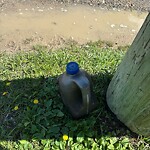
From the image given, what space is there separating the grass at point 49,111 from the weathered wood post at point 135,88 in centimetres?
14

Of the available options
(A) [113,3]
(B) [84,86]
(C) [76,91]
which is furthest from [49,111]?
(A) [113,3]

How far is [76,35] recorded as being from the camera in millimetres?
3584

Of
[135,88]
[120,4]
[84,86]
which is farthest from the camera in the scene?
[120,4]

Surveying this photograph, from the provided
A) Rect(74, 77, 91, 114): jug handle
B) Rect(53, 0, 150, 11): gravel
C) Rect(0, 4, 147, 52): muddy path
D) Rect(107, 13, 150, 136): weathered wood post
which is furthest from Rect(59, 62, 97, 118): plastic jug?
Rect(53, 0, 150, 11): gravel

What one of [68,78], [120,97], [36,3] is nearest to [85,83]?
[68,78]

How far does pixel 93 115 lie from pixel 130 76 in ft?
1.97

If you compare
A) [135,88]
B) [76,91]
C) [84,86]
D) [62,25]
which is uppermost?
[135,88]

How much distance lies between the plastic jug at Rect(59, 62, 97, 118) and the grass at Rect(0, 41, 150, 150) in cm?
9

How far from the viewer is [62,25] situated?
3672mm

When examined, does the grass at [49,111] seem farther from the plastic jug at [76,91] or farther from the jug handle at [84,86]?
the jug handle at [84,86]

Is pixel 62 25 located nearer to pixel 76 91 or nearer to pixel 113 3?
pixel 113 3

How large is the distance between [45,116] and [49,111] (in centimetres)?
5

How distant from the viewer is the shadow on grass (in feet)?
8.69

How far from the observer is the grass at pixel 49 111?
2.62 m
